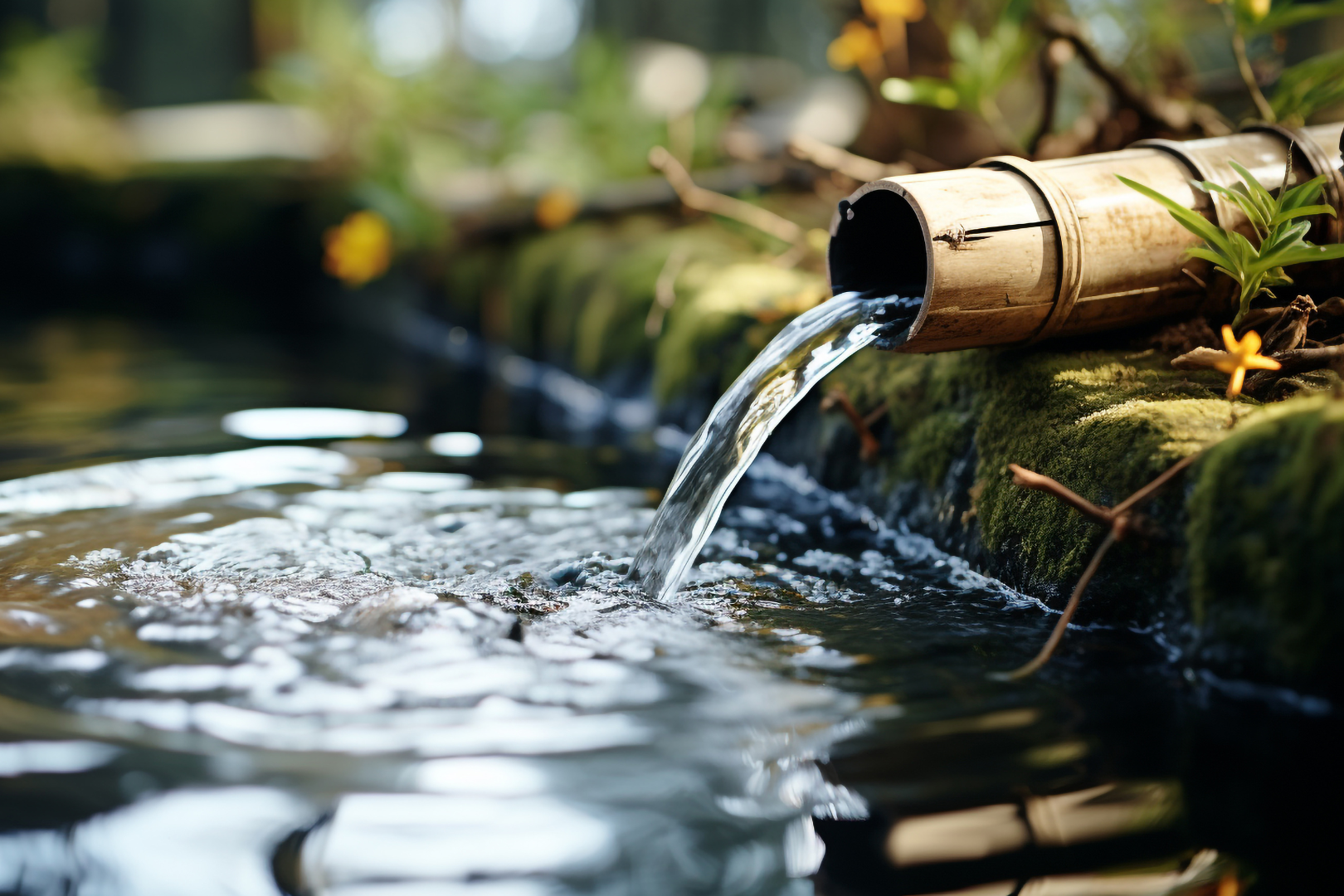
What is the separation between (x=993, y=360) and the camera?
3.10 m

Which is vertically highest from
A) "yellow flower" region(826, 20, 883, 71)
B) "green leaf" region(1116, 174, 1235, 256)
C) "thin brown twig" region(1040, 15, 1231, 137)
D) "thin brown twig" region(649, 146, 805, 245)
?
"yellow flower" region(826, 20, 883, 71)

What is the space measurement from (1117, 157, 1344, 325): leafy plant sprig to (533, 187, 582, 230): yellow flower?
500 cm

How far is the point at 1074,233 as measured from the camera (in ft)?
8.62

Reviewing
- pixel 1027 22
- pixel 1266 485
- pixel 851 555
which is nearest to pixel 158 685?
pixel 851 555

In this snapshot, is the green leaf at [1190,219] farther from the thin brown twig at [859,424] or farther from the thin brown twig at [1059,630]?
the thin brown twig at [859,424]

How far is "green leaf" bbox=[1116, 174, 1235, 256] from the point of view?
2527 millimetres

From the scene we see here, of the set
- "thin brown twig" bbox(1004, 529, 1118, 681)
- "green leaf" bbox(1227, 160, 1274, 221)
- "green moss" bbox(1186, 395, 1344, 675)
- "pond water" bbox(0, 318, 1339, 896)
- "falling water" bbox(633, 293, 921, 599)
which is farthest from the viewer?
"falling water" bbox(633, 293, 921, 599)

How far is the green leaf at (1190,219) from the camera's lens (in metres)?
2.53

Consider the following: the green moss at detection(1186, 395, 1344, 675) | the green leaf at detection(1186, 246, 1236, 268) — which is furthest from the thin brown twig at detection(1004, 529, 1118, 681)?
the green leaf at detection(1186, 246, 1236, 268)

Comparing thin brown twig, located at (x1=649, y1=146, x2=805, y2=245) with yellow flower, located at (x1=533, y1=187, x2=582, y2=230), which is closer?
thin brown twig, located at (x1=649, y1=146, x2=805, y2=245)

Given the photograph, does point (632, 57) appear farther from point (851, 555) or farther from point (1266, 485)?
point (1266, 485)

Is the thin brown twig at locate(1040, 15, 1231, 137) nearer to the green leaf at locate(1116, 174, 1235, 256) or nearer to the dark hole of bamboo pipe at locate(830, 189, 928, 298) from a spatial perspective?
the dark hole of bamboo pipe at locate(830, 189, 928, 298)

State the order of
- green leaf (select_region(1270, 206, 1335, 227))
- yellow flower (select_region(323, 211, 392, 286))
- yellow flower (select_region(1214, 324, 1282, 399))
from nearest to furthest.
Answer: yellow flower (select_region(1214, 324, 1282, 399)) → green leaf (select_region(1270, 206, 1335, 227)) → yellow flower (select_region(323, 211, 392, 286))

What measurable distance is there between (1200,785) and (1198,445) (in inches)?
32.4
